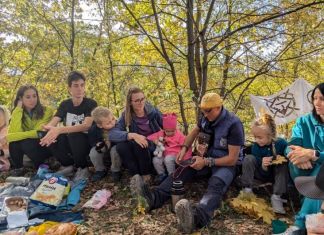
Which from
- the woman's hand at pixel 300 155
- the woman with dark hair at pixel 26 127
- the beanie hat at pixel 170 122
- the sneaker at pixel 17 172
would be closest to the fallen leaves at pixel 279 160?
the woman's hand at pixel 300 155

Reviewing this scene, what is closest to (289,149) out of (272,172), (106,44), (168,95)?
(272,172)

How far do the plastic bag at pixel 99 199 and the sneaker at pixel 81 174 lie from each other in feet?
1.69

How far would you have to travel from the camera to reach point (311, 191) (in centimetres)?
249

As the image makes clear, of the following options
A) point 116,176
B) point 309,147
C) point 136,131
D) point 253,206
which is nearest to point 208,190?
point 253,206

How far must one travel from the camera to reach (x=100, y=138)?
13.8 feet

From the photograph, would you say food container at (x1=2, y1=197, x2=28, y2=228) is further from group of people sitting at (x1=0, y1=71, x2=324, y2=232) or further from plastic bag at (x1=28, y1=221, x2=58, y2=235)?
group of people sitting at (x1=0, y1=71, x2=324, y2=232)

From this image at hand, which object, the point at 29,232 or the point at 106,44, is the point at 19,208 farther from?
the point at 106,44

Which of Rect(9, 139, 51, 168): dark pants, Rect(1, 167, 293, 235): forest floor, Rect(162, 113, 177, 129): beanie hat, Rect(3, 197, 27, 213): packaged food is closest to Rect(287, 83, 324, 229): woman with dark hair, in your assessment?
Rect(1, 167, 293, 235): forest floor

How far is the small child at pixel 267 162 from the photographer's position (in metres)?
A: 3.28

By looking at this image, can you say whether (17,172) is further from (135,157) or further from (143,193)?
(143,193)

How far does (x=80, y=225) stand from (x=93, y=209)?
15.7 inches

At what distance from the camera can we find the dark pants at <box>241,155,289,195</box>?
10.8 ft

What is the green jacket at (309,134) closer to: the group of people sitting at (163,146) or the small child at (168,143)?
the group of people sitting at (163,146)

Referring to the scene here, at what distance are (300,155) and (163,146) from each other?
1540mm
